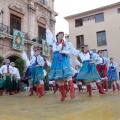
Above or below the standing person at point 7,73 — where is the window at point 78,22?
above

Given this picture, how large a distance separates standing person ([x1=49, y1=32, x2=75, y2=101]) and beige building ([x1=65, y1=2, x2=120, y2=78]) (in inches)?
636

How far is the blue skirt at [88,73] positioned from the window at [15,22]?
10.4m

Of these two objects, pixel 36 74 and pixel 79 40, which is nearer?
pixel 36 74

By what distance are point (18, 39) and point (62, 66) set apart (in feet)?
33.9

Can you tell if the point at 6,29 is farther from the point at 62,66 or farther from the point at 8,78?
the point at 62,66

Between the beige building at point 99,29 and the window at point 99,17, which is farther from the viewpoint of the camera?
the window at point 99,17

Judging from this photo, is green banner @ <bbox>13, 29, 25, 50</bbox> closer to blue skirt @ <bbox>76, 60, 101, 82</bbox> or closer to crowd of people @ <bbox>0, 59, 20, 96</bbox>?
crowd of people @ <bbox>0, 59, 20, 96</bbox>

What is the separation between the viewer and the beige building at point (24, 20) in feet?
44.7

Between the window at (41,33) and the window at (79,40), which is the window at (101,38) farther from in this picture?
the window at (41,33)

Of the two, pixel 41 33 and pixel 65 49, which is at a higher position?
pixel 41 33

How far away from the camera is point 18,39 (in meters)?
13.9

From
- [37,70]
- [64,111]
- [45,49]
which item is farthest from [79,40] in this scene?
[64,111]

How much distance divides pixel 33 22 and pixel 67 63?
12814 mm

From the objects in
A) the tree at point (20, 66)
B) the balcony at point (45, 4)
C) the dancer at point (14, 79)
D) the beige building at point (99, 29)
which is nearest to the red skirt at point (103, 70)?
the dancer at point (14, 79)
